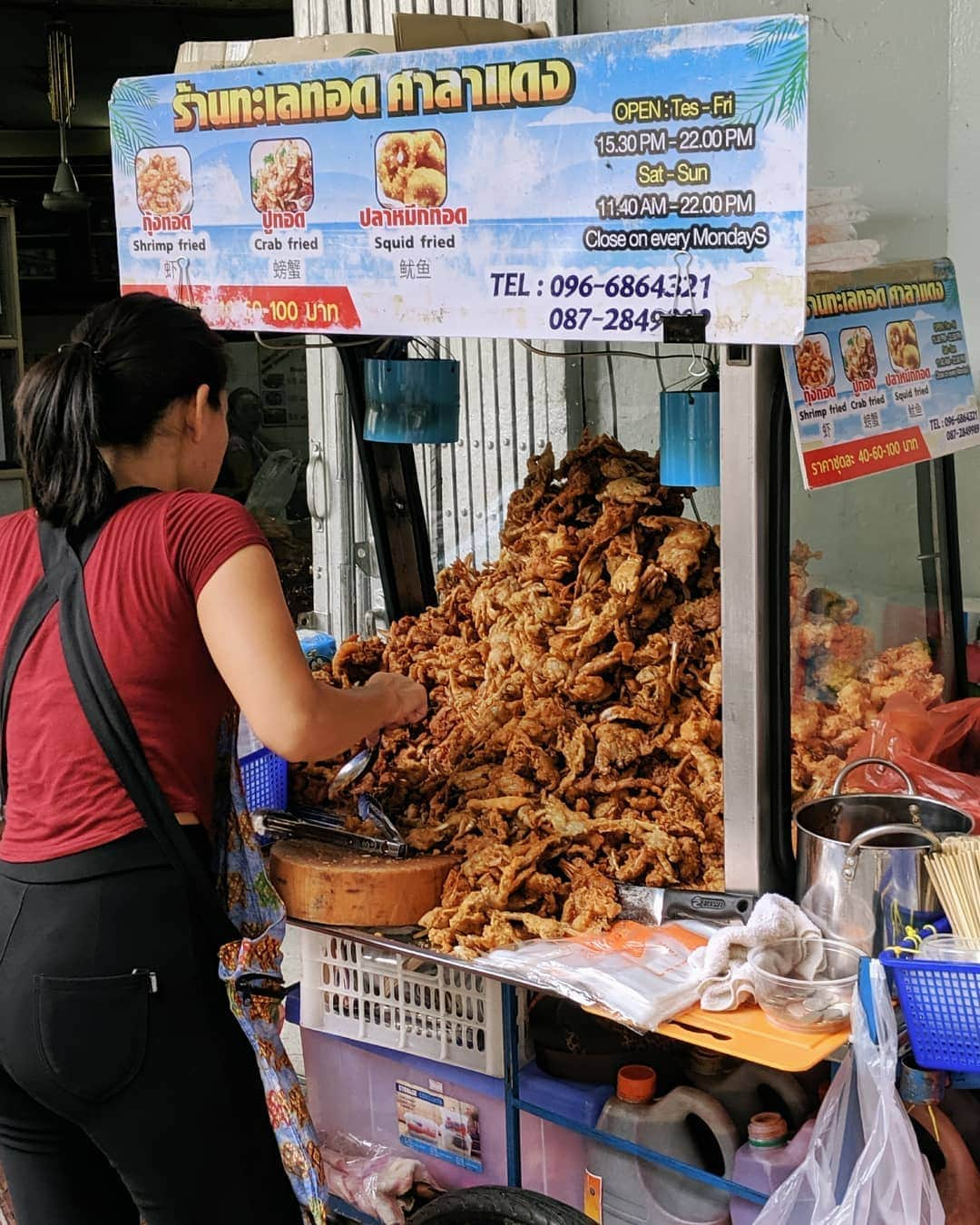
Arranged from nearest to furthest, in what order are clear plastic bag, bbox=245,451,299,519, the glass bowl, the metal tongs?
the glass bowl
the metal tongs
clear plastic bag, bbox=245,451,299,519

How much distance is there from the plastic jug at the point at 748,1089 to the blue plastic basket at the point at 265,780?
0.93m

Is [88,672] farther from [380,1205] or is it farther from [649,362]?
[649,362]

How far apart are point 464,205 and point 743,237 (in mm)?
516

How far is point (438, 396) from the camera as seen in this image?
3.17 m

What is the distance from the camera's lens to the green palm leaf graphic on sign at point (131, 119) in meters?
2.68

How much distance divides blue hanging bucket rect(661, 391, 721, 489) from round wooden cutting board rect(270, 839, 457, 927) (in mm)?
802

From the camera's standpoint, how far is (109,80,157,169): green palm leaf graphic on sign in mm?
2678

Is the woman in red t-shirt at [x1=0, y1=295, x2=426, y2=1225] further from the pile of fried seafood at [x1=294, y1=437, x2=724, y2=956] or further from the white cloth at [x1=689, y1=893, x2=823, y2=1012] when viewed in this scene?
A: the white cloth at [x1=689, y1=893, x2=823, y2=1012]

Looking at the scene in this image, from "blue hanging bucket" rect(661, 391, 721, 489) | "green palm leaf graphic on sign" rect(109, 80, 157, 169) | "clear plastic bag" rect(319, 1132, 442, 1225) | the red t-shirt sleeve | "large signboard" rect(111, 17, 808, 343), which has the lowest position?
"clear plastic bag" rect(319, 1132, 442, 1225)

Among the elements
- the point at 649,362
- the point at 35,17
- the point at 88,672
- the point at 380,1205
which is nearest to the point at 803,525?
the point at 88,672

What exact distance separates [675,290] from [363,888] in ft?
3.67

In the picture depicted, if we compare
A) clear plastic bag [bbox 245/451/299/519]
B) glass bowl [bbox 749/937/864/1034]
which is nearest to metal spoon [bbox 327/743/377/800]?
glass bowl [bbox 749/937/864/1034]

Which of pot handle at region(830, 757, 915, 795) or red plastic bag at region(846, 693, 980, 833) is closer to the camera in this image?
pot handle at region(830, 757, 915, 795)

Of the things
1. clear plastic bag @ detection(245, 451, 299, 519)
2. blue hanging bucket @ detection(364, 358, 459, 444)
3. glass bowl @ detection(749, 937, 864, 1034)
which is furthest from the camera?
clear plastic bag @ detection(245, 451, 299, 519)
